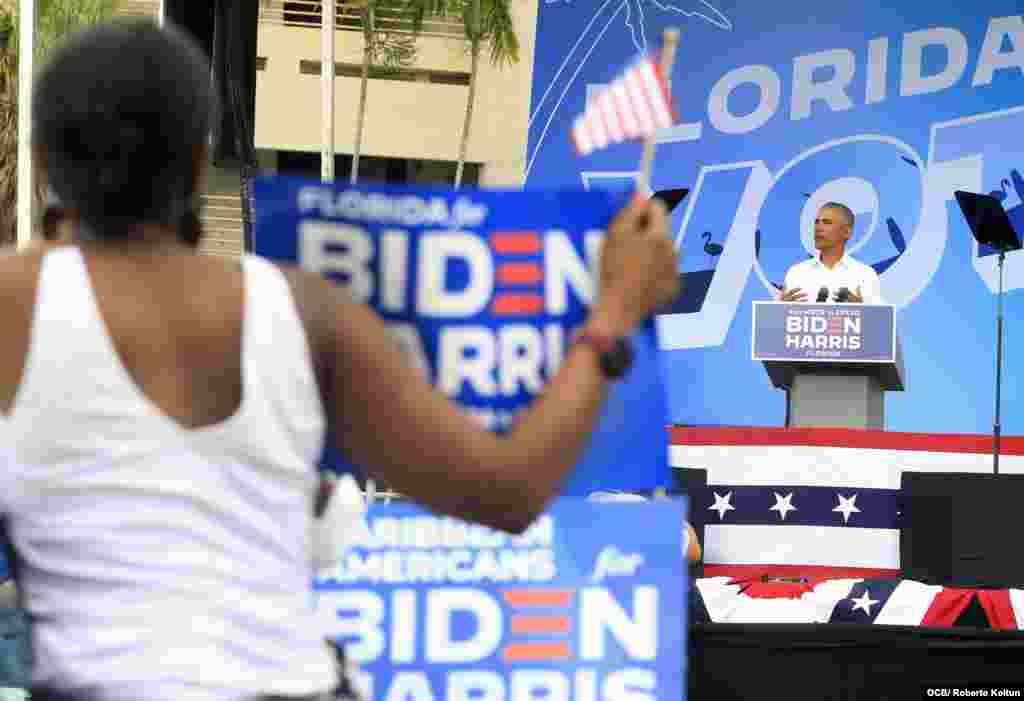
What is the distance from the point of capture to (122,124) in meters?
1.73

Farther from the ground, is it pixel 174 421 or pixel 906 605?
pixel 174 421

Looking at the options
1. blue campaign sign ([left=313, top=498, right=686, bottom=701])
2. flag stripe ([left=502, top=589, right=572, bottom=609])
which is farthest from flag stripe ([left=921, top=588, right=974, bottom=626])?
flag stripe ([left=502, top=589, right=572, bottom=609])

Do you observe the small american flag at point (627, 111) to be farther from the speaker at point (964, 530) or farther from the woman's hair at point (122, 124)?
the speaker at point (964, 530)

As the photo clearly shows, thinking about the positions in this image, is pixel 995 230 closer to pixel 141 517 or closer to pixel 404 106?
pixel 404 106

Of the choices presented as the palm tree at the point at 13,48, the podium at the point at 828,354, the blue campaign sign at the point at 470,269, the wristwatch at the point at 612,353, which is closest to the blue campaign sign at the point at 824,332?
the podium at the point at 828,354

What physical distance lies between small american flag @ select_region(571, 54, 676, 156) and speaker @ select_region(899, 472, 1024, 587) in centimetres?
798

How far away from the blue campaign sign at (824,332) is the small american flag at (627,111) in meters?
9.59

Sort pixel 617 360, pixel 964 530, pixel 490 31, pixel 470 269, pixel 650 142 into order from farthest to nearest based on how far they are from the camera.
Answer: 1. pixel 490 31
2. pixel 964 530
3. pixel 470 269
4. pixel 650 142
5. pixel 617 360

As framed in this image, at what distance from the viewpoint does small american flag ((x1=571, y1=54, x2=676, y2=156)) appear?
7.06ft

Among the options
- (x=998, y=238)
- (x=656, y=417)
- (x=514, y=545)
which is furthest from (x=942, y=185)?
(x=656, y=417)

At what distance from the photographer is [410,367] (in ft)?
5.91

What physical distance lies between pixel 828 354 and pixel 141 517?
10.2 metres

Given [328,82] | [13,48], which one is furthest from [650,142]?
[13,48]

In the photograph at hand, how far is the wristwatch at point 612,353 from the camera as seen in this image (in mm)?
1824
